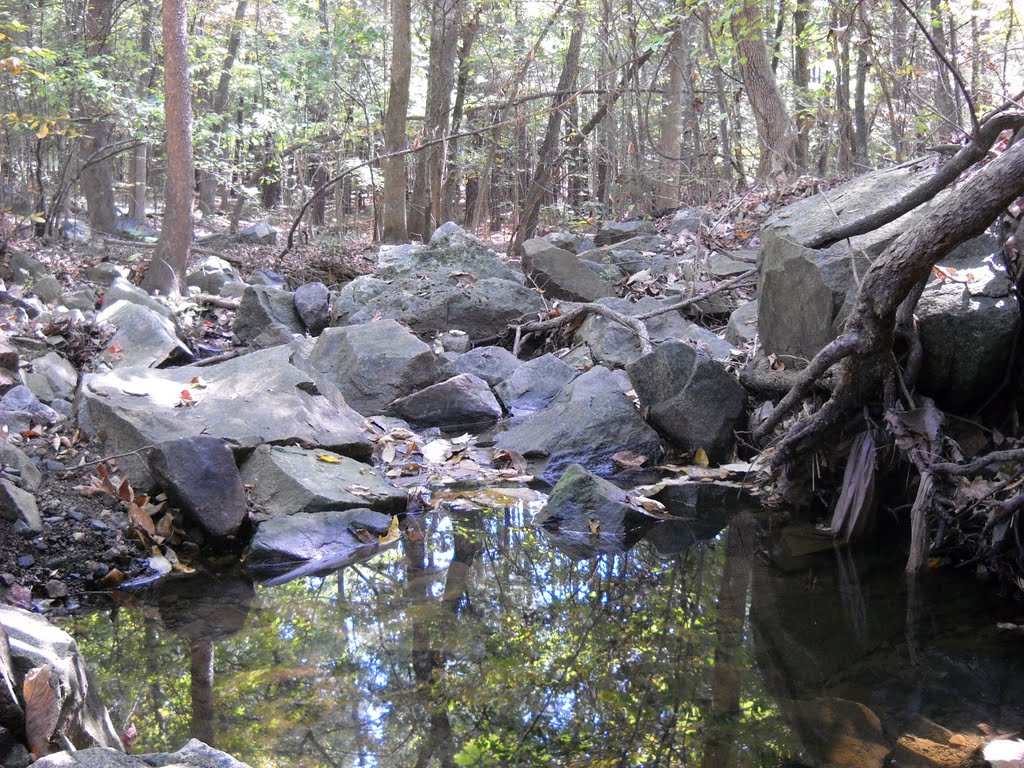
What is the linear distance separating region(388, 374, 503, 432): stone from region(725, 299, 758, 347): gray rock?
6.81 ft

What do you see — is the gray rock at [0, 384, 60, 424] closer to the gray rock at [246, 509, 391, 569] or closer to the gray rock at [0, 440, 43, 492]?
the gray rock at [0, 440, 43, 492]

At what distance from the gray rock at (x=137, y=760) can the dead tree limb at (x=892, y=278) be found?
11.0ft

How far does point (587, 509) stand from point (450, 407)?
8.47 feet

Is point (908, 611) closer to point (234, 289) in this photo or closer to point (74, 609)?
point (74, 609)

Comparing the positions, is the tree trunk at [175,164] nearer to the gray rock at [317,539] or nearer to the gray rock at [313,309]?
the gray rock at [313,309]

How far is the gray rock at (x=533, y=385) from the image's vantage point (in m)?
7.85

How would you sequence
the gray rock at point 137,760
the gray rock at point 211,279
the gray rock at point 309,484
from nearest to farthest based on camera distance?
1. the gray rock at point 137,760
2. the gray rock at point 309,484
3. the gray rock at point 211,279

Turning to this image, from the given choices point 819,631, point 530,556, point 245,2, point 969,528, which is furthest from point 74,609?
point 245,2

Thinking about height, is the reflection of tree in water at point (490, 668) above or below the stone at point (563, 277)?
below

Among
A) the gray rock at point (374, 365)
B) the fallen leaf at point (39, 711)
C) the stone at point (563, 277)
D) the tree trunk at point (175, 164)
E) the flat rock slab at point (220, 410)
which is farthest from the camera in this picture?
the tree trunk at point (175, 164)

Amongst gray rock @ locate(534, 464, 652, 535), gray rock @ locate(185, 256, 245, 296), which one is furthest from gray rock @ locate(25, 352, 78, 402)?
gray rock @ locate(185, 256, 245, 296)

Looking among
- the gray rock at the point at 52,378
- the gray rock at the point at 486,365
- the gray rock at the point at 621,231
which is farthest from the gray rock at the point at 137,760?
the gray rock at the point at 621,231

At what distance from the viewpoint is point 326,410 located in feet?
20.0

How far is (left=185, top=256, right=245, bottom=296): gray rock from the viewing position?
1220 centimetres
